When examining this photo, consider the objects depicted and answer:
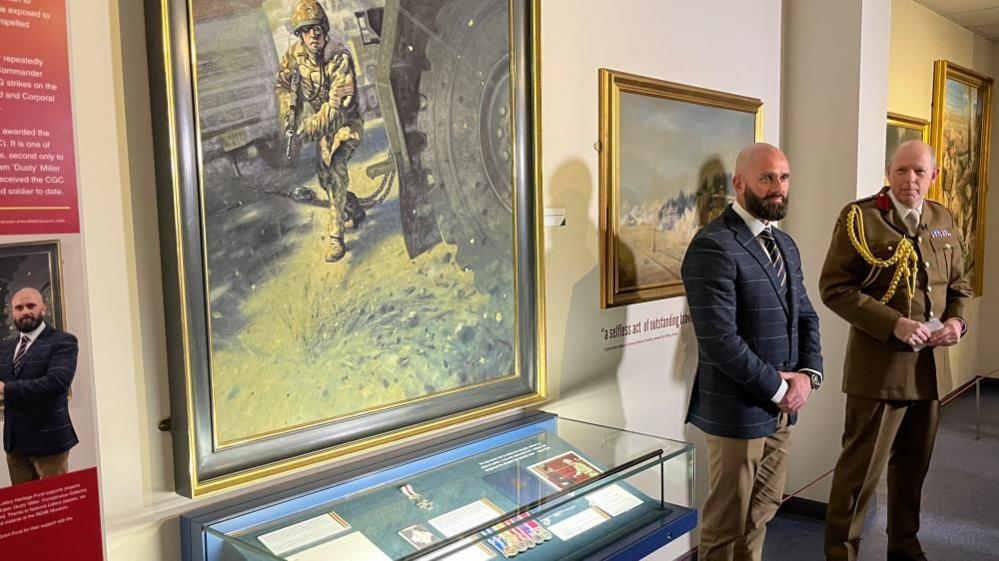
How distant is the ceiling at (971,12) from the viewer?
6293 mm

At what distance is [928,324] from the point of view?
11.4 ft

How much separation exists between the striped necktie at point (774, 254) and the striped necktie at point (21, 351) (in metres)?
2.58

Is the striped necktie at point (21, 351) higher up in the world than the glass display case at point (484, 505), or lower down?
higher up

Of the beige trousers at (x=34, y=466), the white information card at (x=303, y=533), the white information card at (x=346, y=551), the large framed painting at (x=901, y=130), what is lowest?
the white information card at (x=346, y=551)

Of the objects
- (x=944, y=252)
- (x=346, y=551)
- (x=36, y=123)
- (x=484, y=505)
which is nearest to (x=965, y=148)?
(x=944, y=252)

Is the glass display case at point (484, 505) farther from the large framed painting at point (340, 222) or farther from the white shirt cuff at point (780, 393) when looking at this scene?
the white shirt cuff at point (780, 393)

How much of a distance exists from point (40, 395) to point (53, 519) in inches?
10.3

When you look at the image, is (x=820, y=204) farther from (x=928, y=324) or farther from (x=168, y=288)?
(x=168, y=288)

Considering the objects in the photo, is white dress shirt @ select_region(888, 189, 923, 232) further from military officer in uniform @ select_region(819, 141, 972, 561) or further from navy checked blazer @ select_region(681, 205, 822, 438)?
navy checked blazer @ select_region(681, 205, 822, 438)

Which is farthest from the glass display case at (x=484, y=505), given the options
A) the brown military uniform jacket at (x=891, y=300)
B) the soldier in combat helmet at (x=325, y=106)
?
the brown military uniform jacket at (x=891, y=300)

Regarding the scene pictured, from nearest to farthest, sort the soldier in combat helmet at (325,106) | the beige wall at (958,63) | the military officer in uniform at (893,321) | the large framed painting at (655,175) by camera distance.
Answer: the soldier in combat helmet at (325,106) → the large framed painting at (655,175) → the military officer in uniform at (893,321) → the beige wall at (958,63)

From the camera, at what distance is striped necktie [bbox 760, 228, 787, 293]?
317 centimetres

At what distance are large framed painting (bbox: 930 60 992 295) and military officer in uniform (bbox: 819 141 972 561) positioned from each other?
11.1ft

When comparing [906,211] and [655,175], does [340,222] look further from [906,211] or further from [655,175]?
[906,211]
